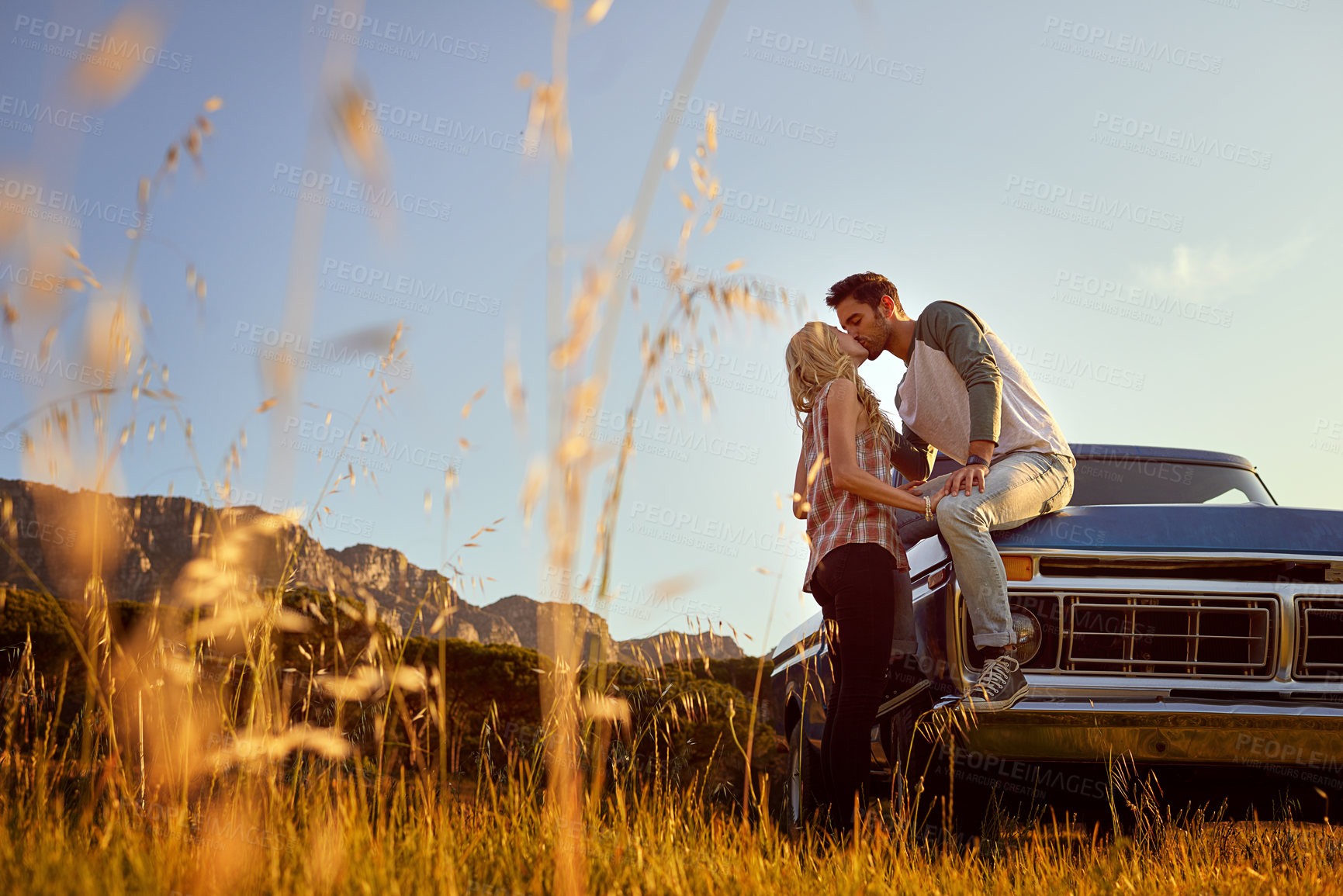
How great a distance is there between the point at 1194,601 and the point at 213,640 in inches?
106

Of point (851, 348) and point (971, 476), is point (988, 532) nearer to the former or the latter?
point (971, 476)

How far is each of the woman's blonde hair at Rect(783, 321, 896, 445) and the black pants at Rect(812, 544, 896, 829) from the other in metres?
0.43

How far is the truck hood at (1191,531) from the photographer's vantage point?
2.40 meters

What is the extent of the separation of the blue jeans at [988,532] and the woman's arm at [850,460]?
0.33 feet

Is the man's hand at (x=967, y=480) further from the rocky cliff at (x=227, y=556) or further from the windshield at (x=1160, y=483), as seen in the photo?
the windshield at (x=1160, y=483)

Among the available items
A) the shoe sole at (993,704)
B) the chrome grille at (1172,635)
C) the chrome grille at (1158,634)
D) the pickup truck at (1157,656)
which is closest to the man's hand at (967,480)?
the pickup truck at (1157,656)

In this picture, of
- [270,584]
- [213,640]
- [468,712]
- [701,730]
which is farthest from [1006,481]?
[468,712]

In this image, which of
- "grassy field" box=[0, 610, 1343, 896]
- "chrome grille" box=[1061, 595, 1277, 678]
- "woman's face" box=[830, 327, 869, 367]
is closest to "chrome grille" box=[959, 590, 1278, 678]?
"chrome grille" box=[1061, 595, 1277, 678]

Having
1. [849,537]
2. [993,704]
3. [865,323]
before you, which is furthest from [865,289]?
[993,704]

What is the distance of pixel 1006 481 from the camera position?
2.42 metres

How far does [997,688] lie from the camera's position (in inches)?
88.5

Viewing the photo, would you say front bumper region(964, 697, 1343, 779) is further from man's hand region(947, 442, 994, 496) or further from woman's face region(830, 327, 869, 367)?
woman's face region(830, 327, 869, 367)

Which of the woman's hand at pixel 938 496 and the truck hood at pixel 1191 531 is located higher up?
the woman's hand at pixel 938 496

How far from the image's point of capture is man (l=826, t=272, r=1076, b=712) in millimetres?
2297
